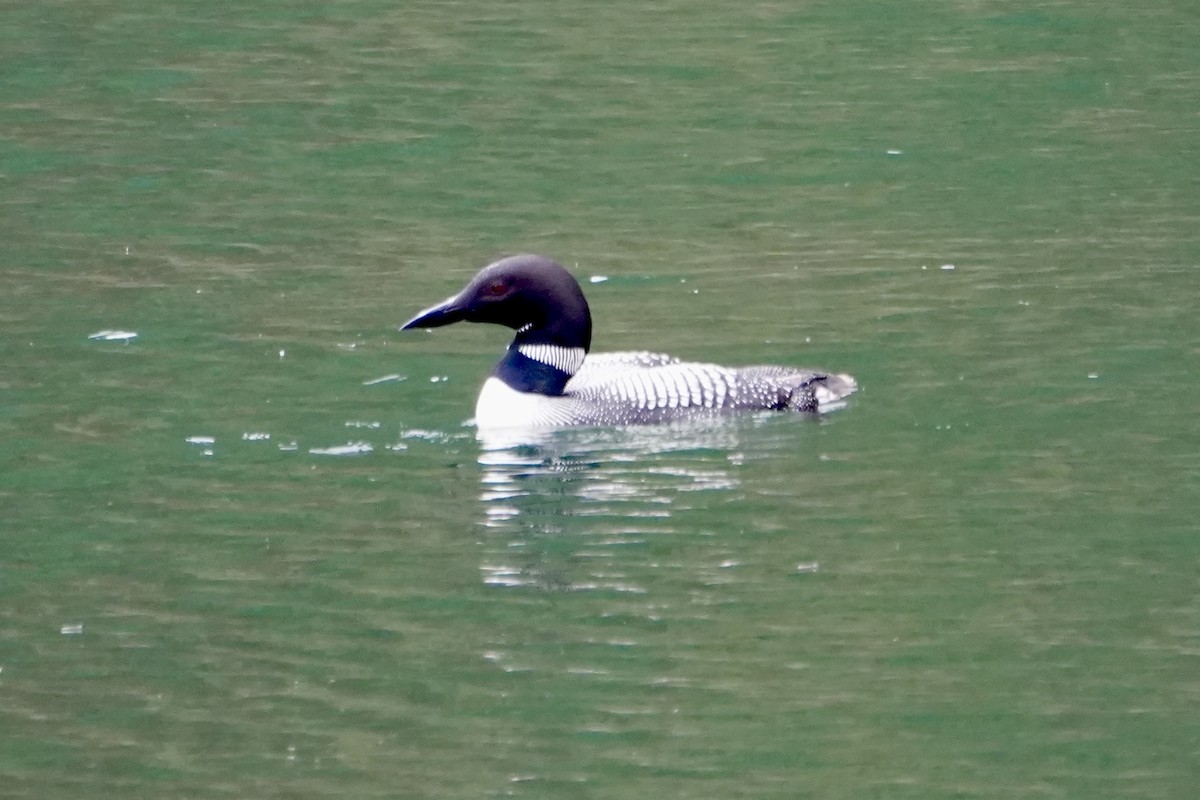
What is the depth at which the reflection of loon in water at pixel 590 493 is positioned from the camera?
23.9 ft

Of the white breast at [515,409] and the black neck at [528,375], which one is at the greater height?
the black neck at [528,375]

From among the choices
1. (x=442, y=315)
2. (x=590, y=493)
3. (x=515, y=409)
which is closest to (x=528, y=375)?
(x=515, y=409)

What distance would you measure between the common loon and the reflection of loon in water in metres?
0.10

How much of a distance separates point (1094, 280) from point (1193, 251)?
78cm

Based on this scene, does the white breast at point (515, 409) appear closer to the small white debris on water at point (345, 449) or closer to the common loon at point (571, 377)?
the common loon at point (571, 377)

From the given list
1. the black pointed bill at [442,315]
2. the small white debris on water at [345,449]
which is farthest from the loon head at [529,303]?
the small white debris on water at [345,449]

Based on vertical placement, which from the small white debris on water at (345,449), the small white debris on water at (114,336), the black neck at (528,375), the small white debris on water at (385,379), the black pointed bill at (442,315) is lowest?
the small white debris on water at (114,336)

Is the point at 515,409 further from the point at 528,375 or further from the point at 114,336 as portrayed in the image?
the point at 114,336

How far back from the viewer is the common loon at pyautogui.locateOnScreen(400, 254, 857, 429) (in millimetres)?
9023

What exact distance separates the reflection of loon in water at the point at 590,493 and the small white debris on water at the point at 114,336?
7.21 feet

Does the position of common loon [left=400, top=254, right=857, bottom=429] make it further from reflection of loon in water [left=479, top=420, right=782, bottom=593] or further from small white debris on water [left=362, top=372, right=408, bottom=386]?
small white debris on water [left=362, top=372, right=408, bottom=386]

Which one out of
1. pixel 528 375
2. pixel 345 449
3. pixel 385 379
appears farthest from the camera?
pixel 385 379

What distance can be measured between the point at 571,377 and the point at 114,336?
2.27m

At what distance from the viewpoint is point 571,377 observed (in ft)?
30.7
